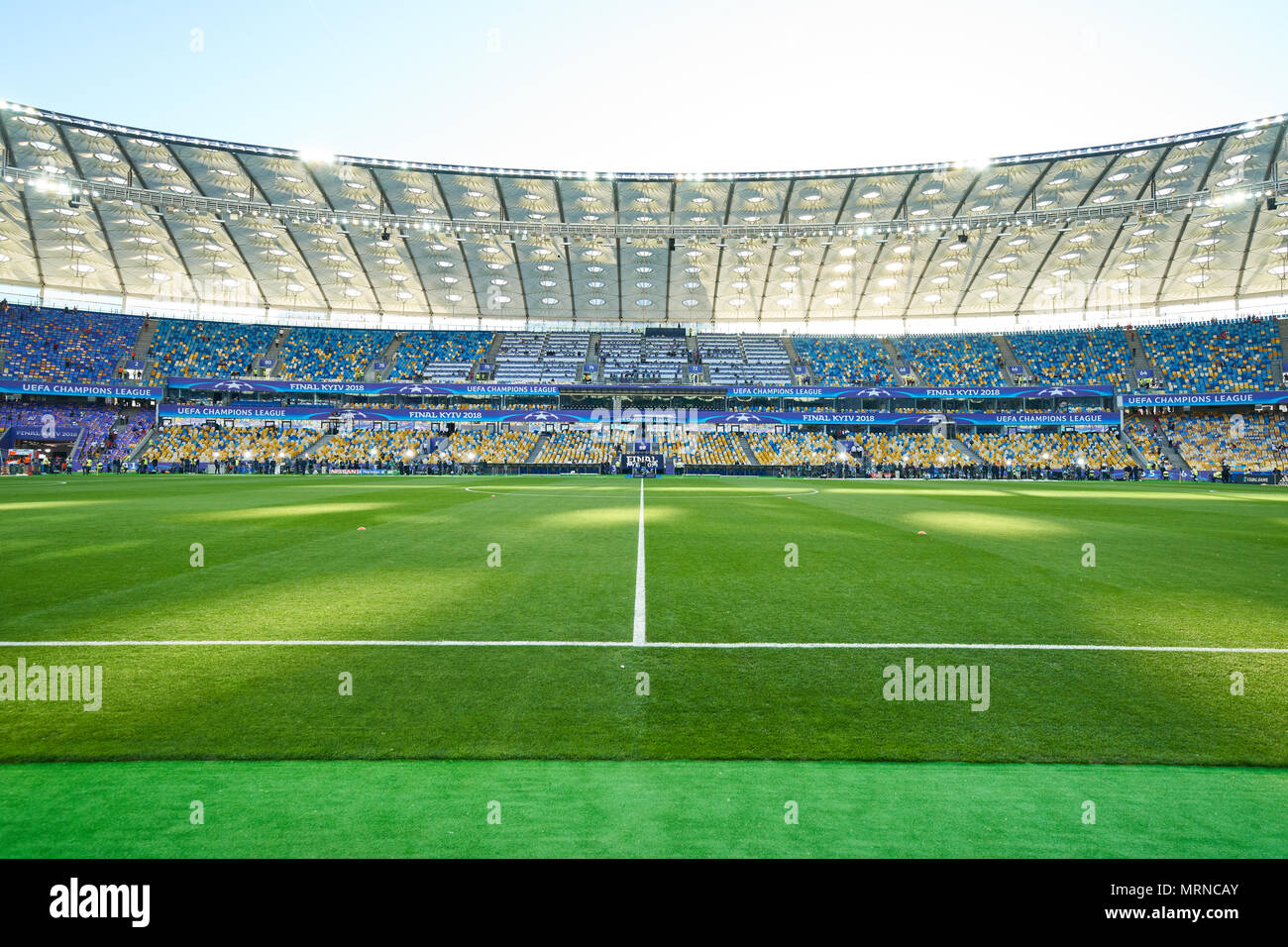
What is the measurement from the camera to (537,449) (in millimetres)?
66438

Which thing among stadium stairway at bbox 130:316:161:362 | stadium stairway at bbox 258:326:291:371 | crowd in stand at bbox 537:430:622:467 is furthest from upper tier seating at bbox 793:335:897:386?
stadium stairway at bbox 130:316:161:362

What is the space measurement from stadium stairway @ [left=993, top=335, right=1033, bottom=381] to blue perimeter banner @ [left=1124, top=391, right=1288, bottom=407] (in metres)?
9.13

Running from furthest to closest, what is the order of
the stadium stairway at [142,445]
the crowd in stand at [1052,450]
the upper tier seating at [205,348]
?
the upper tier seating at [205,348] → the crowd in stand at [1052,450] → the stadium stairway at [142,445]

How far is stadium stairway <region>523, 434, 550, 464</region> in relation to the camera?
64.7 meters

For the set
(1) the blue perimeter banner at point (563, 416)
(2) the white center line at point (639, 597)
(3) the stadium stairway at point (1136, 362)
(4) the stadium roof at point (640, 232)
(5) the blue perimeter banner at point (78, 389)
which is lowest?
(2) the white center line at point (639, 597)

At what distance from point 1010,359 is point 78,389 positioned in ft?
296

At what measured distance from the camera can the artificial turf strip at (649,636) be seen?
4.80 meters

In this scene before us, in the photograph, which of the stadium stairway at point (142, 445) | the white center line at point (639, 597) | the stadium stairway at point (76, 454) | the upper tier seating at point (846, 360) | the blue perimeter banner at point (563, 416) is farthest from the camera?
the upper tier seating at point (846, 360)

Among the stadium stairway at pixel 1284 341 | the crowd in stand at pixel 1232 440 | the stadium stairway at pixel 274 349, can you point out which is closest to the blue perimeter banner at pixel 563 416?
the stadium stairway at pixel 274 349

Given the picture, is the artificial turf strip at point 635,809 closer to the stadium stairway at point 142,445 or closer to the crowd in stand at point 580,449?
the crowd in stand at point 580,449

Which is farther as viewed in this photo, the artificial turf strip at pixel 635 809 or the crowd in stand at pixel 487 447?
the crowd in stand at pixel 487 447

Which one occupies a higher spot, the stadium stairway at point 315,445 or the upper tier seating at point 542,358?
the upper tier seating at point 542,358

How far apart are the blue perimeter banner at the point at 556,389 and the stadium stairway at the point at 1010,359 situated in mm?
3417
